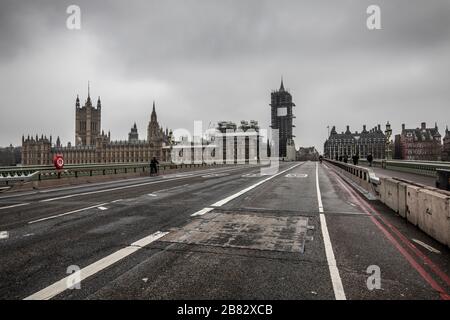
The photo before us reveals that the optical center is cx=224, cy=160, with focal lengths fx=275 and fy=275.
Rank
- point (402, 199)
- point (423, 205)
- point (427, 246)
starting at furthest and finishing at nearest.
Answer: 1. point (402, 199)
2. point (423, 205)
3. point (427, 246)

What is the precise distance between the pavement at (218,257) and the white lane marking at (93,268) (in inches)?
0.7

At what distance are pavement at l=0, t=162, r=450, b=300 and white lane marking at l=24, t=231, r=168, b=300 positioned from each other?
18 mm

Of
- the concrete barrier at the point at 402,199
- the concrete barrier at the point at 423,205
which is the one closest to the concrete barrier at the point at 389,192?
the concrete barrier at the point at 423,205

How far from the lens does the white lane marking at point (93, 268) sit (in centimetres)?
377

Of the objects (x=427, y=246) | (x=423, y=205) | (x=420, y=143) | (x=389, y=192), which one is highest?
(x=420, y=143)

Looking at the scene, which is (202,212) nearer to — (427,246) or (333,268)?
(333,268)

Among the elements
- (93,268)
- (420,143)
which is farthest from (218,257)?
(420,143)

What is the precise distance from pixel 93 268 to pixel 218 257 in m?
2.18

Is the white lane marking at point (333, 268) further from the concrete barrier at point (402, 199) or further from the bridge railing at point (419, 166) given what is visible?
the bridge railing at point (419, 166)

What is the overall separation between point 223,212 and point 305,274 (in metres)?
5.44

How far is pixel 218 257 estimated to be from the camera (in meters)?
5.21

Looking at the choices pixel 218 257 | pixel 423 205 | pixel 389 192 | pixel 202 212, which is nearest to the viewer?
pixel 218 257
